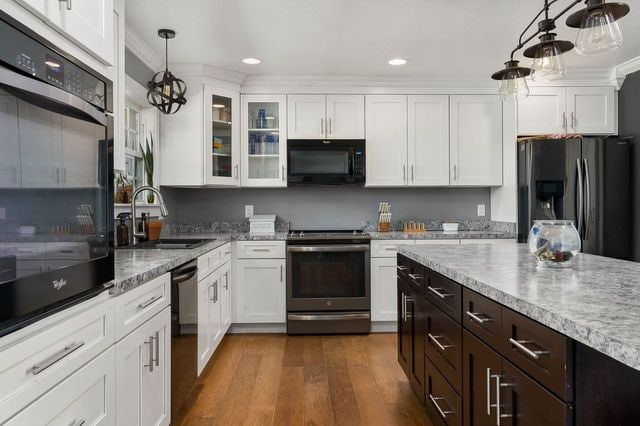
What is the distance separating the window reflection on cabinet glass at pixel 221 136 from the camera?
381 cm

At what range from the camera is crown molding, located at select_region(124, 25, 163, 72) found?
2.90 metres

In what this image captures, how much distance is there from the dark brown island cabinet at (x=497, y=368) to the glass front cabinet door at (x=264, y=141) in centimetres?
195

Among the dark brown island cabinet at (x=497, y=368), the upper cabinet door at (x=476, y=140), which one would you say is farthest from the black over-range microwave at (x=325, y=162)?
the dark brown island cabinet at (x=497, y=368)

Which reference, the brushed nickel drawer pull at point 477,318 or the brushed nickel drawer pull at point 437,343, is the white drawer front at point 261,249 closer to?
the brushed nickel drawer pull at point 437,343

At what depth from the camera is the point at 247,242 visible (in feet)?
12.4

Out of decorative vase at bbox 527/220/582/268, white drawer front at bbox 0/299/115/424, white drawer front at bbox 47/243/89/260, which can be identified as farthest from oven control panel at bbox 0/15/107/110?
decorative vase at bbox 527/220/582/268

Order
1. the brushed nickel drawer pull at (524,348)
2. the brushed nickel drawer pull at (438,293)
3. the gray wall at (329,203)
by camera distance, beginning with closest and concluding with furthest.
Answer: the brushed nickel drawer pull at (524,348) < the brushed nickel drawer pull at (438,293) < the gray wall at (329,203)

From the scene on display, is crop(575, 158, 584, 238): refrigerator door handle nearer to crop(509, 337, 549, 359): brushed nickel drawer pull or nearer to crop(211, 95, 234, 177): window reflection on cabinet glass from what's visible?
crop(509, 337, 549, 359): brushed nickel drawer pull

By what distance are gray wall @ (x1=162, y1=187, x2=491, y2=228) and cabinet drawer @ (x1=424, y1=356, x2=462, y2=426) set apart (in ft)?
7.90

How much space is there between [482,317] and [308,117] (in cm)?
295

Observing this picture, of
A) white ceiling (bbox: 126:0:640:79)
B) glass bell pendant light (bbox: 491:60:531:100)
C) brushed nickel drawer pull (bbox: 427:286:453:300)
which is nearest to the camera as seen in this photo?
brushed nickel drawer pull (bbox: 427:286:453:300)

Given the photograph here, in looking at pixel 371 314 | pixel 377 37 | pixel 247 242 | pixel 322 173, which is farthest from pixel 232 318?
pixel 377 37

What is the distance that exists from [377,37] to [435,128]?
1315 mm

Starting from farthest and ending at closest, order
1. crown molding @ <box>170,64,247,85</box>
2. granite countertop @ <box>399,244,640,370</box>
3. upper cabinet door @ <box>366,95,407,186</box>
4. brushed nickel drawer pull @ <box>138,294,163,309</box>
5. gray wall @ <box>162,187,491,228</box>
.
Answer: gray wall @ <box>162,187,491,228</box> < upper cabinet door @ <box>366,95,407,186</box> < crown molding @ <box>170,64,247,85</box> < brushed nickel drawer pull @ <box>138,294,163,309</box> < granite countertop @ <box>399,244,640,370</box>
